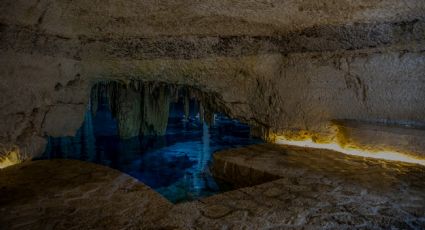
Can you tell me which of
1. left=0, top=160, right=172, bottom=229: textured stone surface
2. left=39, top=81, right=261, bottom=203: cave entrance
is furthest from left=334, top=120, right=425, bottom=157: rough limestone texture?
left=0, top=160, right=172, bottom=229: textured stone surface

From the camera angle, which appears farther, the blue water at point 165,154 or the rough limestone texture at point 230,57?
the blue water at point 165,154

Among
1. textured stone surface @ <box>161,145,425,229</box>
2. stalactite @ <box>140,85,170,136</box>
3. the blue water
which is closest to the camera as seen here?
textured stone surface @ <box>161,145,425,229</box>

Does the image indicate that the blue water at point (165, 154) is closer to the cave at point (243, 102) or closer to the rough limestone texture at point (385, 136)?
the cave at point (243, 102)

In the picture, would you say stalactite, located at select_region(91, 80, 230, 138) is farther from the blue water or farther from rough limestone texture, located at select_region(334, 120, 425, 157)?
rough limestone texture, located at select_region(334, 120, 425, 157)

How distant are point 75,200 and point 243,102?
4271mm

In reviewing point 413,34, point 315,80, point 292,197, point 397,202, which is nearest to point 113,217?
point 292,197

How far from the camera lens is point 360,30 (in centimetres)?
474

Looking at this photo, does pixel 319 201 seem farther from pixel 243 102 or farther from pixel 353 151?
pixel 243 102

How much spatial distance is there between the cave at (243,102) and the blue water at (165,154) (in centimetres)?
36

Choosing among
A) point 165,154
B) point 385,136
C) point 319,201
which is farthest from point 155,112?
point 319,201

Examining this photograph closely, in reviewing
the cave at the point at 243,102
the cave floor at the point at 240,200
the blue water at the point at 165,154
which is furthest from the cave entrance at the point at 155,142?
the cave floor at the point at 240,200

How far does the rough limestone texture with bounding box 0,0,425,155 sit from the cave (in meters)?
0.02

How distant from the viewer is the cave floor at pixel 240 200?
255 centimetres

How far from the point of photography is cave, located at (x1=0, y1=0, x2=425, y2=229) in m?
2.83
